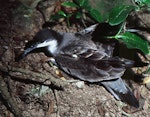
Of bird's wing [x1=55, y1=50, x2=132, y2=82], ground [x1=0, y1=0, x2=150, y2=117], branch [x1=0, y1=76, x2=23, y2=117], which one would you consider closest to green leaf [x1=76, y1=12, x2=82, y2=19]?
bird's wing [x1=55, y1=50, x2=132, y2=82]

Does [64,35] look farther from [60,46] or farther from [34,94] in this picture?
[34,94]

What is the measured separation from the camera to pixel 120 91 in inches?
147

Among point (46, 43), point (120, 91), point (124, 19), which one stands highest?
point (124, 19)

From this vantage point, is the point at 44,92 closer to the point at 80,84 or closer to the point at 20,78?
the point at 20,78

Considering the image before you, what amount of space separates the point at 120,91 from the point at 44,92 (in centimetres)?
85

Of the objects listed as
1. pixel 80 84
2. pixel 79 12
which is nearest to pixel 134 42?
pixel 80 84

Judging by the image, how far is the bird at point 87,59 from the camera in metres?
3.62

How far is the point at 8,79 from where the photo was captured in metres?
3.58

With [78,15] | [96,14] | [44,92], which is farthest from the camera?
[78,15]

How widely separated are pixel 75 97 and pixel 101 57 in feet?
1.75

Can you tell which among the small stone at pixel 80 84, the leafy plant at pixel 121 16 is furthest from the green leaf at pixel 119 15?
the small stone at pixel 80 84

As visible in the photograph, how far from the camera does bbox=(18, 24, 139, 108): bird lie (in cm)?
362

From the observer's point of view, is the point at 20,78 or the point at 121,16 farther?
the point at 20,78

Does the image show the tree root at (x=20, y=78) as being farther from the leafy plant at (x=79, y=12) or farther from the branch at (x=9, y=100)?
the leafy plant at (x=79, y=12)
